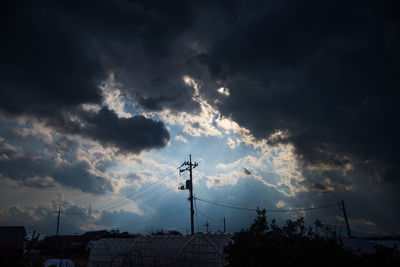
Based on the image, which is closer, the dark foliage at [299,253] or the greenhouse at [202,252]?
the dark foliage at [299,253]

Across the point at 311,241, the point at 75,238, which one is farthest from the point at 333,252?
Result: the point at 75,238

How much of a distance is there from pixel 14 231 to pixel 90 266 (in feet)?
173

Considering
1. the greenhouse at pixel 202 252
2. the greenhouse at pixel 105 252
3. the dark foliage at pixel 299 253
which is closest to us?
the dark foliage at pixel 299 253

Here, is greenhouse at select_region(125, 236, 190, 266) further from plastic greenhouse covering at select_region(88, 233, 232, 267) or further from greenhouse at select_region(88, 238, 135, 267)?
greenhouse at select_region(88, 238, 135, 267)

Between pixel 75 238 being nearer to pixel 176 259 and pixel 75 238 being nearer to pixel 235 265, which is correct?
pixel 176 259

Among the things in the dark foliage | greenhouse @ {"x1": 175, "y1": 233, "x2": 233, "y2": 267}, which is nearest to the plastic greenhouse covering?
greenhouse @ {"x1": 175, "y1": 233, "x2": 233, "y2": 267}

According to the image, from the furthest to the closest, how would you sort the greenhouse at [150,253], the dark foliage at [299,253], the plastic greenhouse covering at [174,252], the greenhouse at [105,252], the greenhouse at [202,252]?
1. the greenhouse at [105,252]
2. the greenhouse at [150,253]
3. the plastic greenhouse covering at [174,252]
4. the greenhouse at [202,252]
5. the dark foliage at [299,253]

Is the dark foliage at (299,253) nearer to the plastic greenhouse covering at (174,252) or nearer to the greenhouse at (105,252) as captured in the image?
the plastic greenhouse covering at (174,252)

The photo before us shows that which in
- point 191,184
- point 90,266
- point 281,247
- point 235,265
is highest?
point 191,184

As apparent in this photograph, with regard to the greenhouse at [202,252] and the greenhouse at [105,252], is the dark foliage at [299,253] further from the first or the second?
the greenhouse at [105,252]

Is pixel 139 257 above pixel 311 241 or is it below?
below

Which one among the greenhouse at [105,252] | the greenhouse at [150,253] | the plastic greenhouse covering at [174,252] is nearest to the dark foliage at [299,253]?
the plastic greenhouse covering at [174,252]

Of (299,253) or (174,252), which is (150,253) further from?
(299,253)

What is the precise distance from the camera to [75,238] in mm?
91375
